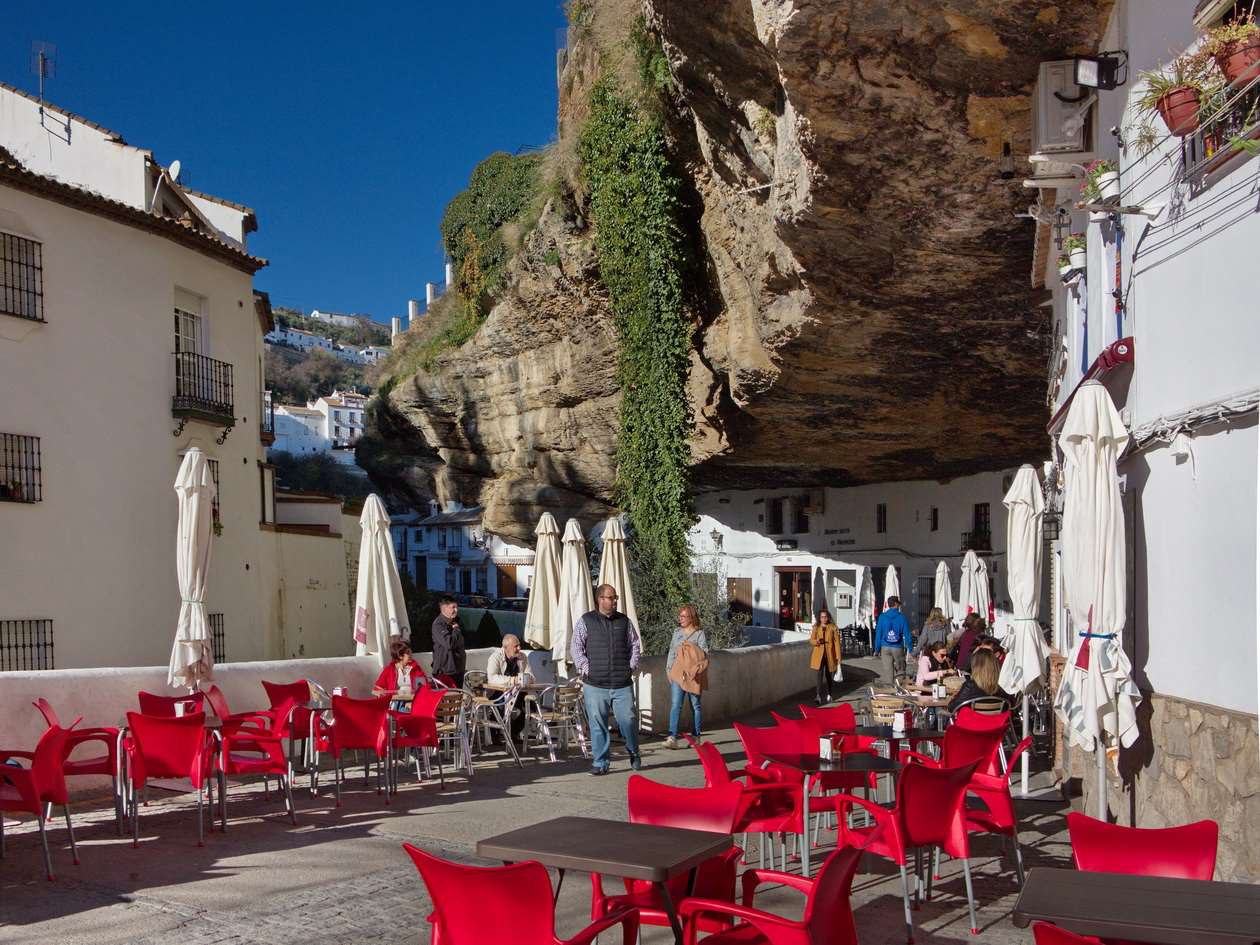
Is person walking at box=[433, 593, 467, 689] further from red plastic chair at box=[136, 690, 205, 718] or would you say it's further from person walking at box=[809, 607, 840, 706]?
person walking at box=[809, 607, 840, 706]

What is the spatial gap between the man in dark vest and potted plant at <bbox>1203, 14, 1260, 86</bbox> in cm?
679

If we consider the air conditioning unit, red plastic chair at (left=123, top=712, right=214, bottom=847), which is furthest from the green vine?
red plastic chair at (left=123, top=712, right=214, bottom=847)

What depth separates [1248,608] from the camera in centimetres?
538

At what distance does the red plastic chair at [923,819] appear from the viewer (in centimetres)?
564

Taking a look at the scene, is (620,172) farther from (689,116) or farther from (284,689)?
(284,689)

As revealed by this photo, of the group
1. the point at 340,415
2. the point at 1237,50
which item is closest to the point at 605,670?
the point at 1237,50

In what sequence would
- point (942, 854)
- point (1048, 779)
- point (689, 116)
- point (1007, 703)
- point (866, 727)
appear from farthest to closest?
point (689, 116) < point (1048, 779) < point (1007, 703) < point (866, 727) < point (942, 854)

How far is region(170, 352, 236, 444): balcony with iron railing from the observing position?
20.0 m

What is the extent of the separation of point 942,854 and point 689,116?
14.5m

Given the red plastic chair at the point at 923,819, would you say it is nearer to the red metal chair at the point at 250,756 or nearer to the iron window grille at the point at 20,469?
the red metal chair at the point at 250,756

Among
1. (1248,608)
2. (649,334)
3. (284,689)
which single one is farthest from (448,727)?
(649,334)

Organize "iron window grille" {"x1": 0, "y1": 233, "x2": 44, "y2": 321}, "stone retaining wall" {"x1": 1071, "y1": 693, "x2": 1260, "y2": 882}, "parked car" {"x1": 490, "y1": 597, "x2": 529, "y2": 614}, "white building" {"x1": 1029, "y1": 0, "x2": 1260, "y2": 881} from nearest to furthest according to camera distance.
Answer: "stone retaining wall" {"x1": 1071, "y1": 693, "x2": 1260, "y2": 882}
"white building" {"x1": 1029, "y1": 0, "x2": 1260, "y2": 881}
"iron window grille" {"x1": 0, "y1": 233, "x2": 44, "y2": 321}
"parked car" {"x1": 490, "y1": 597, "x2": 529, "y2": 614}

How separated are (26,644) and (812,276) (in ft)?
41.3

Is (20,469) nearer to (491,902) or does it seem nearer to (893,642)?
(893,642)
